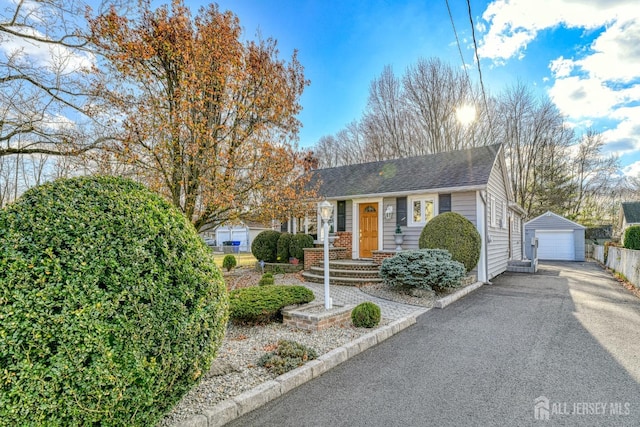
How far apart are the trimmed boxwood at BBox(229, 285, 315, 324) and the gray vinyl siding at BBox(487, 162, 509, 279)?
777 centimetres

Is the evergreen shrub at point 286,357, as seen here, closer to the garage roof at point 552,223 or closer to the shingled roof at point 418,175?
the shingled roof at point 418,175

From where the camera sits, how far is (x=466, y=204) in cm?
1016

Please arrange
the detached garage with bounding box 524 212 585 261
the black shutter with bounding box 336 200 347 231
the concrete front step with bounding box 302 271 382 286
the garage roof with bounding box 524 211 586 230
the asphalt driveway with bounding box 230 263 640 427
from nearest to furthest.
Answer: the asphalt driveway with bounding box 230 263 640 427 → the concrete front step with bounding box 302 271 382 286 → the black shutter with bounding box 336 200 347 231 → the detached garage with bounding box 524 212 585 261 → the garage roof with bounding box 524 211 586 230

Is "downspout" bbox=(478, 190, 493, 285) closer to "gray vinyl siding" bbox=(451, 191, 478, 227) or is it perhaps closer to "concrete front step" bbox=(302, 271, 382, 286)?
"gray vinyl siding" bbox=(451, 191, 478, 227)

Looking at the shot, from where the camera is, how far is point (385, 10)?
7707 mm

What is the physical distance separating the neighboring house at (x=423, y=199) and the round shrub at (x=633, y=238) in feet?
16.1

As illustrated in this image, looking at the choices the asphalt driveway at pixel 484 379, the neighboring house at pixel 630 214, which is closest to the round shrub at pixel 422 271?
the asphalt driveway at pixel 484 379

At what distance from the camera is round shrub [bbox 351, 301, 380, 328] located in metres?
5.10

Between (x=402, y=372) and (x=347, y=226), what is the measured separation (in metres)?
8.74

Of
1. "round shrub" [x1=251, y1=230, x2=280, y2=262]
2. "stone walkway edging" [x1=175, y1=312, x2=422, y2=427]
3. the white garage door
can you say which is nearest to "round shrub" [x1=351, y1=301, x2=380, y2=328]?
"stone walkway edging" [x1=175, y1=312, x2=422, y2=427]

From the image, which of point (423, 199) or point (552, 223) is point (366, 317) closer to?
point (423, 199)

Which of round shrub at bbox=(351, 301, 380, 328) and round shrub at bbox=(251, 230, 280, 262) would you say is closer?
round shrub at bbox=(351, 301, 380, 328)

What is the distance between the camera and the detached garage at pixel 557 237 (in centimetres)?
2120

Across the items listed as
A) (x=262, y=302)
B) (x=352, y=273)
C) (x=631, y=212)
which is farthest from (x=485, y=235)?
(x=631, y=212)
